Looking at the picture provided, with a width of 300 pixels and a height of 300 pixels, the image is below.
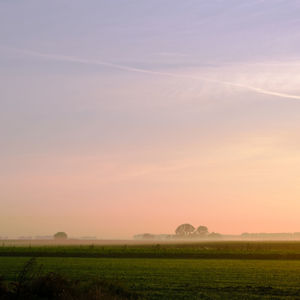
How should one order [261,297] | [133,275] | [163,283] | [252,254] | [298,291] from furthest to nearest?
1. [252,254]
2. [133,275]
3. [163,283]
4. [298,291]
5. [261,297]

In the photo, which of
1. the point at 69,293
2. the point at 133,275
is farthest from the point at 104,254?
the point at 69,293

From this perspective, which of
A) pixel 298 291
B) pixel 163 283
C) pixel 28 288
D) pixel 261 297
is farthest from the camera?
pixel 163 283

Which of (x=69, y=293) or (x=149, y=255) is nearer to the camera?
(x=69, y=293)

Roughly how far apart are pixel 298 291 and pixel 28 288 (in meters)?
17.2

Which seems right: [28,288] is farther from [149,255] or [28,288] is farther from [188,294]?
[149,255]

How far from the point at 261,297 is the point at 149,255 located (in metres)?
55.8

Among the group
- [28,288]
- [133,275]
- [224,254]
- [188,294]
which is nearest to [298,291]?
[188,294]

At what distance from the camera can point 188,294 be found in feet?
90.4

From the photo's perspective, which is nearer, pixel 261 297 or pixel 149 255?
pixel 261 297

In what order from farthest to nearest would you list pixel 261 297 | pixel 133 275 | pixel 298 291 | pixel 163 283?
pixel 133 275 → pixel 163 283 → pixel 298 291 → pixel 261 297

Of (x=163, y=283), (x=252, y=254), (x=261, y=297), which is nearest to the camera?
(x=261, y=297)

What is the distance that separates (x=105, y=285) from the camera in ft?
77.7

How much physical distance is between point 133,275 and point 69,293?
20.7 meters

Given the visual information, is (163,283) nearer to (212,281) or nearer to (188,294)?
(212,281)
